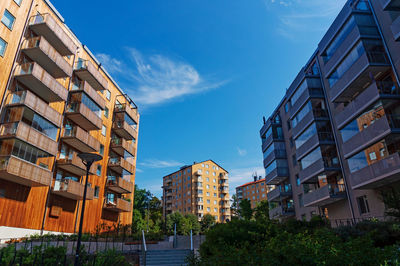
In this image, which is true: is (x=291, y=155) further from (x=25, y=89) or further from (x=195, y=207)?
(x=195, y=207)

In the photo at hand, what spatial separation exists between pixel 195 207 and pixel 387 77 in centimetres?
6544

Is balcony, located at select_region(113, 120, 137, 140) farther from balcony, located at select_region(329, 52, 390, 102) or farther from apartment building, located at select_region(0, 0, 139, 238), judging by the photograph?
balcony, located at select_region(329, 52, 390, 102)

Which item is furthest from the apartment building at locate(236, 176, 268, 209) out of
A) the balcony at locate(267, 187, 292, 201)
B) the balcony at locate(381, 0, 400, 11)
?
the balcony at locate(381, 0, 400, 11)

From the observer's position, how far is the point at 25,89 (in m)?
23.5

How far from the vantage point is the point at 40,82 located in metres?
23.2

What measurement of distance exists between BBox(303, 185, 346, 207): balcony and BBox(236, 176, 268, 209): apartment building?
74.4 m

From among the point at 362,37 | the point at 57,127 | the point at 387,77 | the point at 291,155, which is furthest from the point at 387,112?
the point at 57,127

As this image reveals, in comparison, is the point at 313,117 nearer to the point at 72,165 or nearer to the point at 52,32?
the point at 72,165

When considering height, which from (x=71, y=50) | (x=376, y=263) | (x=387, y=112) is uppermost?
(x=71, y=50)

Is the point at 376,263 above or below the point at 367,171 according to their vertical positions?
below

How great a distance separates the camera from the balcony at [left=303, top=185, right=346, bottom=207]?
84.7 feet

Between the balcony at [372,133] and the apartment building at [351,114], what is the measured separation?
7 centimetres

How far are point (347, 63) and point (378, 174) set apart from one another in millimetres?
10122

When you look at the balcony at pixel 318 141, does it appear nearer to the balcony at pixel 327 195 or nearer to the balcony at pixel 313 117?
the balcony at pixel 313 117
